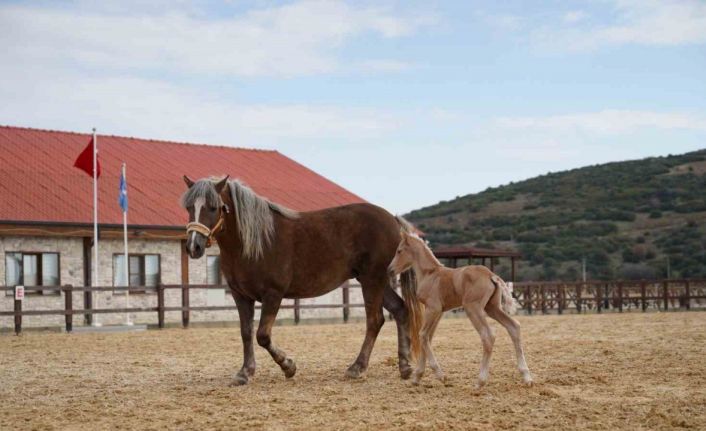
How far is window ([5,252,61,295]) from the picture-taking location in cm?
2623

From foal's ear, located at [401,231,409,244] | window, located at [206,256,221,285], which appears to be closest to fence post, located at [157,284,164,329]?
window, located at [206,256,221,285]

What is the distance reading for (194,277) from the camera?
29.3 metres

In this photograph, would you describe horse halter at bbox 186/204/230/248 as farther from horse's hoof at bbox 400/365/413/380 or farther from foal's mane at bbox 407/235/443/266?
horse's hoof at bbox 400/365/413/380

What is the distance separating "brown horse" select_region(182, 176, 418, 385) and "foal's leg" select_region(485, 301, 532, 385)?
4.31 feet

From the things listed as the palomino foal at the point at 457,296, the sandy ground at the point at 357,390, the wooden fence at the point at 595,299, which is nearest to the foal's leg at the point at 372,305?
the sandy ground at the point at 357,390


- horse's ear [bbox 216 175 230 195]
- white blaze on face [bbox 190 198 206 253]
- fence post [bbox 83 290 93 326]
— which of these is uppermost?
horse's ear [bbox 216 175 230 195]

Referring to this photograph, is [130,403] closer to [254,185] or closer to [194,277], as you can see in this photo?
[194,277]

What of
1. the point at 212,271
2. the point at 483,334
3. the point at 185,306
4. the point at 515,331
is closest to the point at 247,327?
the point at 483,334

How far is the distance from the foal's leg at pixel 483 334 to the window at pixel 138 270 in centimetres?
1926

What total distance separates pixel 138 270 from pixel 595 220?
159ft

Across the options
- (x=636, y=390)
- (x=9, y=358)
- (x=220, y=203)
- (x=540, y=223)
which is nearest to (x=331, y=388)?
(x=220, y=203)

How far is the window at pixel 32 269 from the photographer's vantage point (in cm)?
2623

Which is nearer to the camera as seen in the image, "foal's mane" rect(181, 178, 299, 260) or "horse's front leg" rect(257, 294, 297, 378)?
"foal's mane" rect(181, 178, 299, 260)

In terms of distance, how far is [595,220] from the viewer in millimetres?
71125
